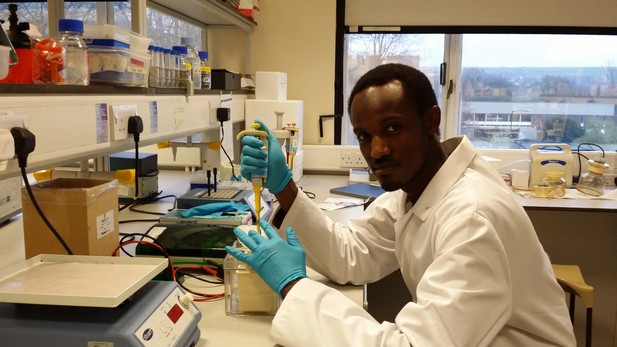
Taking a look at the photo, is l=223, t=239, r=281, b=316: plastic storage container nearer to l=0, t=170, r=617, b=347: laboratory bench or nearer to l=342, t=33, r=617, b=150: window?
l=0, t=170, r=617, b=347: laboratory bench

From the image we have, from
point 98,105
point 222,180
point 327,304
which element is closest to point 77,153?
point 98,105

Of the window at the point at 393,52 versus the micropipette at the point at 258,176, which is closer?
the micropipette at the point at 258,176

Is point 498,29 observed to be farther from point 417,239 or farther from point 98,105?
point 98,105

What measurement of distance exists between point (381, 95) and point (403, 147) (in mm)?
126

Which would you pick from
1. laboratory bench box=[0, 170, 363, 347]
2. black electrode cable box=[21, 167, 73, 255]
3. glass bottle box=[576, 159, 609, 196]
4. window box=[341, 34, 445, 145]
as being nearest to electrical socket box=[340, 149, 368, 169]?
window box=[341, 34, 445, 145]

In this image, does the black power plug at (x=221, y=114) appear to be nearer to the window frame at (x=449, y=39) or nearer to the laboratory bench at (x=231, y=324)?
the laboratory bench at (x=231, y=324)

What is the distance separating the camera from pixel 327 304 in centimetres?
100

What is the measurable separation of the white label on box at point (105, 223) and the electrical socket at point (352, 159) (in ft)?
6.48

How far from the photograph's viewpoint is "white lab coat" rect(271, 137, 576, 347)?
2.91ft

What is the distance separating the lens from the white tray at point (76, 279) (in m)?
0.80

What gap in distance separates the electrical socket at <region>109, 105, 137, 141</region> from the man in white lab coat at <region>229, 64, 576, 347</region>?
0.35 meters

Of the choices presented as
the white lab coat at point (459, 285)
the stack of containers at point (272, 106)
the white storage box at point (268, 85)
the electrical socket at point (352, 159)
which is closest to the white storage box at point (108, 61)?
the white lab coat at point (459, 285)

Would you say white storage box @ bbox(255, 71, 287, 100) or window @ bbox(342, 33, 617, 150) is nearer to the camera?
white storage box @ bbox(255, 71, 287, 100)

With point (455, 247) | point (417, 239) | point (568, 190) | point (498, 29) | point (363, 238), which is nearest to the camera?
point (455, 247)
